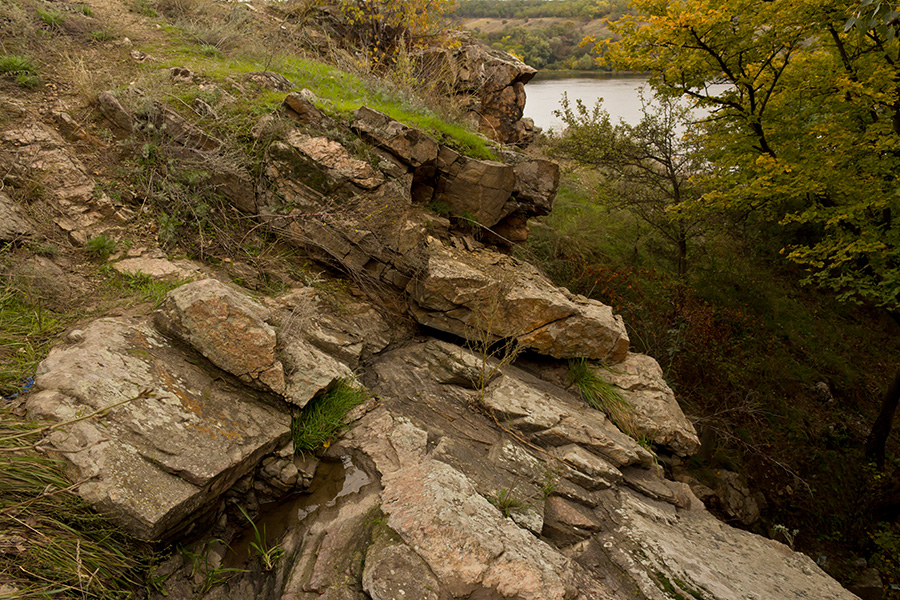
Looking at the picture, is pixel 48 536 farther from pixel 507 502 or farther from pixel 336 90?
pixel 336 90

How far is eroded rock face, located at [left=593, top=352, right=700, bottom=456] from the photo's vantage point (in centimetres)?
496

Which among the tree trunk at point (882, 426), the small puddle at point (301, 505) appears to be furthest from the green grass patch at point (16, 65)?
the tree trunk at point (882, 426)

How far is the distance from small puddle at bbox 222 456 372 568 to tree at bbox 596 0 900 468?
695cm

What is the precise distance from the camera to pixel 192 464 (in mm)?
2607

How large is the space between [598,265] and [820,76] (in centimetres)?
422

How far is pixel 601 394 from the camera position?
16.3 ft

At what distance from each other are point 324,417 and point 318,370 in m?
0.38

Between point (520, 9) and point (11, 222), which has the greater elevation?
point (520, 9)

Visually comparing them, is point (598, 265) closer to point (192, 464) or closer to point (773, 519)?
point (773, 519)

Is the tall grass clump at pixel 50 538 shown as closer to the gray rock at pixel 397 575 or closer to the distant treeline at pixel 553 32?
the gray rock at pixel 397 575

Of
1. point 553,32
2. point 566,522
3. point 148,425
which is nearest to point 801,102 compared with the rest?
point 566,522

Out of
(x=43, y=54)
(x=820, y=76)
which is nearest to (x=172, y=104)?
(x=43, y=54)

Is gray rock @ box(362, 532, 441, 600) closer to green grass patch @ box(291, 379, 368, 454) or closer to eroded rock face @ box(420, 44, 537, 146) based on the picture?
green grass patch @ box(291, 379, 368, 454)

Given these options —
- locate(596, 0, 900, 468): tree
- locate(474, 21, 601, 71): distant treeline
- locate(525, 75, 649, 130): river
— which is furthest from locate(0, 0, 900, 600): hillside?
locate(474, 21, 601, 71): distant treeline
